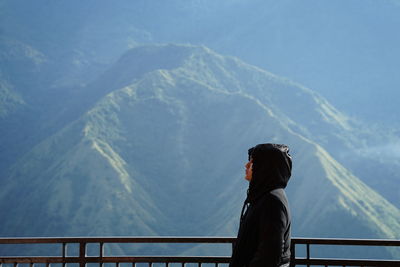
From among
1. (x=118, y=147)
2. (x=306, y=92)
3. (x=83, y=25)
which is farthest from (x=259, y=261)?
(x=83, y=25)

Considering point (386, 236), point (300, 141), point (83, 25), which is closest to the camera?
point (386, 236)

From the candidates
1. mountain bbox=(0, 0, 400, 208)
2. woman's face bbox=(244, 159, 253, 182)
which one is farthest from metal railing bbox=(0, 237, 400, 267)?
mountain bbox=(0, 0, 400, 208)

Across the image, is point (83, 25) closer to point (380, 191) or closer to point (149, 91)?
point (149, 91)

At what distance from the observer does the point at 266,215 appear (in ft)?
7.50

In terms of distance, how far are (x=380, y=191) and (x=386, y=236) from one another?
15146mm

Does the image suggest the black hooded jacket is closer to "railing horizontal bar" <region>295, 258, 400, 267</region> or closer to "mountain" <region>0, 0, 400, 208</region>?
"railing horizontal bar" <region>295, 258, 400, 267</region>

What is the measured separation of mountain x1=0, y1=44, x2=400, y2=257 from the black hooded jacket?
52014 millimetres

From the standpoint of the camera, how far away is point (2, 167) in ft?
236

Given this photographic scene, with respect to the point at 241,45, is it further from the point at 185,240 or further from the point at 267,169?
the point at 267,169

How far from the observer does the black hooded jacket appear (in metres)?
2.24

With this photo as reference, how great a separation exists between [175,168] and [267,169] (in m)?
64.6

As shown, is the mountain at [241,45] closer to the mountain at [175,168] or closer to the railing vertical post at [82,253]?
the mountain at [175,168]

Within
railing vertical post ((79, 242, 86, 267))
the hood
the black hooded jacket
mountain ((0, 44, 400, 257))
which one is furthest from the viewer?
mountain ((0, 44, 400, 257))

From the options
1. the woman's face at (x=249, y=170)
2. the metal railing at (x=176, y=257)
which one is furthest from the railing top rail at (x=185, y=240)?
the woman's face at (x=249, y=170)
